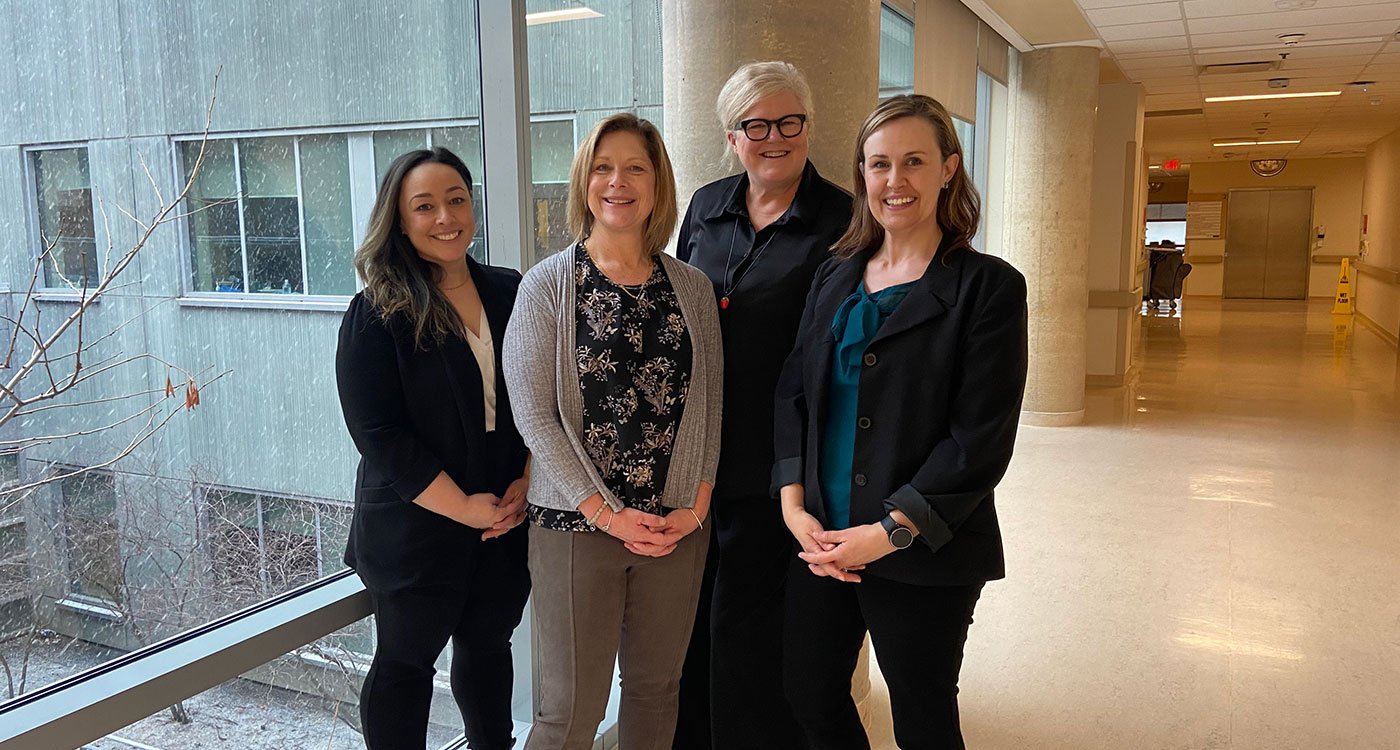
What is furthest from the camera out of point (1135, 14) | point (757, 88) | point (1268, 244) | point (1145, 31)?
point (1268, 244)

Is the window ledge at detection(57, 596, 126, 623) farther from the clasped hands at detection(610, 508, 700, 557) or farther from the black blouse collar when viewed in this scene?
the black blouse collar

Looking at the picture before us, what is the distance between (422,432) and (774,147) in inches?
38.3

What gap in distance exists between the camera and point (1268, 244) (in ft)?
71.2

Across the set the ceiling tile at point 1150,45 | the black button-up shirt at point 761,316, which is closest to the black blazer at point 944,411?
the black button-up shirt at point 761,316

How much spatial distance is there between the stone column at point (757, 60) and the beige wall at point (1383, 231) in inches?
531

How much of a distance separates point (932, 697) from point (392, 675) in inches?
44.1

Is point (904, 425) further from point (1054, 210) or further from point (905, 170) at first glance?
point (1054, 210)

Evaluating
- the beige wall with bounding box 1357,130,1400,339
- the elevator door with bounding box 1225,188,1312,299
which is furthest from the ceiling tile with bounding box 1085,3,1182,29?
the elevator door with bounding box 1225,188,1312,299

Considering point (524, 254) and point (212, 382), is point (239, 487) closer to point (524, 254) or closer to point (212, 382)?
point (212, 382)

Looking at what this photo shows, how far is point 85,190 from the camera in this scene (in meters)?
1.81

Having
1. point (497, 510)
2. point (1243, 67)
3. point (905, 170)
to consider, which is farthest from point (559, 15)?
point (1243, 67)

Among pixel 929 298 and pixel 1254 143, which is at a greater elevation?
pixel 1254 143

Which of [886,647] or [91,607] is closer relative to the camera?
[91,607]

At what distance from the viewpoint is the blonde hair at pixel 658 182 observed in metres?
2.05
